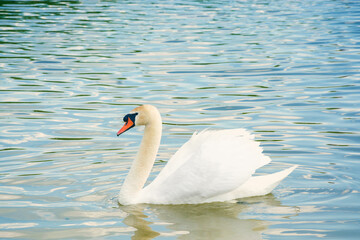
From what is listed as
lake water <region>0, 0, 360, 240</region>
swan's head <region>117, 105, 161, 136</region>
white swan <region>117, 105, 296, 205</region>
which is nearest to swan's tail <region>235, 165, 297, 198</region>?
white swan <region>117, 105, 296, 205</region>

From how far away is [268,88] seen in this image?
16266 mm

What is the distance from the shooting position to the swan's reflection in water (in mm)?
7555

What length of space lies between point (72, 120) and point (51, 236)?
230 inches

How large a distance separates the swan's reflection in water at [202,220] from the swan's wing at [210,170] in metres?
0.17

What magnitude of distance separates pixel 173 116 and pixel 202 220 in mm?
5630

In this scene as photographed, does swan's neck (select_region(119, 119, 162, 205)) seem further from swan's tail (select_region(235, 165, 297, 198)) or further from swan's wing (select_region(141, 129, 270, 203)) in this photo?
swan's tail (select_region(235, 165, 297, 198))

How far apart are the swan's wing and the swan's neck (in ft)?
0.76

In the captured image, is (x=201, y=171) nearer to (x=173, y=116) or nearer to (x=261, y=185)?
(x=261, y=185)

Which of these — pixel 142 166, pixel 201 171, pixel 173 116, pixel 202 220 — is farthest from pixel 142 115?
pixel 173 116

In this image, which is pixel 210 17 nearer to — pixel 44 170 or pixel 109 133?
pixel 109 133

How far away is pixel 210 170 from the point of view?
26.9ft

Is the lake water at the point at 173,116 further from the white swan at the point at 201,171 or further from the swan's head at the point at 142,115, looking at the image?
the swan's head at the point at 142,115

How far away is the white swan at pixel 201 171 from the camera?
8.20 m

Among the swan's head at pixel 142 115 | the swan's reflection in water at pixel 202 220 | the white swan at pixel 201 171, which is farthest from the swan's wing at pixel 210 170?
the swan's head at pixel 142 115
